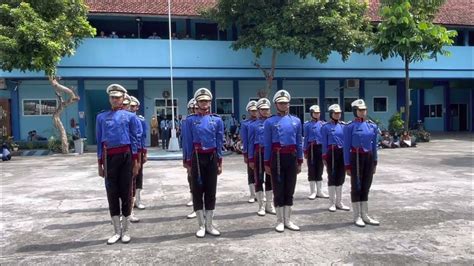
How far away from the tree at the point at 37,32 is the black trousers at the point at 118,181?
40.2 ft

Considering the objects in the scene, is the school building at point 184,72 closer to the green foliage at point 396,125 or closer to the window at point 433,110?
the green foliage at point 396,125

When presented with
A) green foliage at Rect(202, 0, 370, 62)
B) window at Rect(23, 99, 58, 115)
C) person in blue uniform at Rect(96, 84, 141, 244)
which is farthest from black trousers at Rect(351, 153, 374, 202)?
window at Rect(23, 99, 58, 115)

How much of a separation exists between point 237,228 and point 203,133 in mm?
1504

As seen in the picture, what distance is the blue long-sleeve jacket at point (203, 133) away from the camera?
6.12m

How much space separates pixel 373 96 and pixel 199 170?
22.3m

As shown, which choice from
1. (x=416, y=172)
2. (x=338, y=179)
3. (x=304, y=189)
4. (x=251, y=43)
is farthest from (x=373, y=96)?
(x=338, y=179)

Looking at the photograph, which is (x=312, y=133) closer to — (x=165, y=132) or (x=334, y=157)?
(x=334, y=157)

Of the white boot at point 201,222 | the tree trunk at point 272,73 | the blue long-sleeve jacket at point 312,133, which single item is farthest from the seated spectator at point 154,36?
the white boot at point 201,222

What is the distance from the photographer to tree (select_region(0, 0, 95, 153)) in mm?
16203

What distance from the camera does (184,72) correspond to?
21062mm

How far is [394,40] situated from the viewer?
65.8ft

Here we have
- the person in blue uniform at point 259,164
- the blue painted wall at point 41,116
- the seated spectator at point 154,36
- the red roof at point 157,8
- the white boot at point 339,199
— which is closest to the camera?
the person in blue uniform at point 259,164

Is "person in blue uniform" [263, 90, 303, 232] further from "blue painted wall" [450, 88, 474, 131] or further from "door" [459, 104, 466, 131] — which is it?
"door" [459, 104, 466, 131]

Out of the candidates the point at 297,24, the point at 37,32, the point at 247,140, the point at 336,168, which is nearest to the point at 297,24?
the point at 297,24
